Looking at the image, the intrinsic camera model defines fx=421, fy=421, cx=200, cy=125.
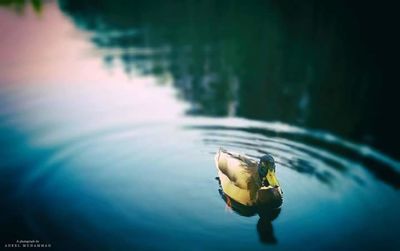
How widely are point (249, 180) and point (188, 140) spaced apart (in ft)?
10.9

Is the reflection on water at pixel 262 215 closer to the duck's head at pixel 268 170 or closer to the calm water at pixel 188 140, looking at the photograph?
the calm water at pixel 188 140

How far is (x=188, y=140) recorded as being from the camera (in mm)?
10547

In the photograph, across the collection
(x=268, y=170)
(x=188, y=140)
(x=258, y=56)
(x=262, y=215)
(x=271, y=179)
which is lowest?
(x=262, y=215)

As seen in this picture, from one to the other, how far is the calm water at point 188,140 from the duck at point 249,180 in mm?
337

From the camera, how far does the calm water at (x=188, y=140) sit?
7.34 m

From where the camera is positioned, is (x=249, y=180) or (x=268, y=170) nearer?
(x=268, y=170)

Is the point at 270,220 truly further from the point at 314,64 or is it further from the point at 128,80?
the point at 314,64

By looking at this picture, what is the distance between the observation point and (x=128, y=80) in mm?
15562

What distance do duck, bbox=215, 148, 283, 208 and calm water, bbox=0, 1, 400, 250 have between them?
34 centimetres

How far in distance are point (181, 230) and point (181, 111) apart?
18.3 feet

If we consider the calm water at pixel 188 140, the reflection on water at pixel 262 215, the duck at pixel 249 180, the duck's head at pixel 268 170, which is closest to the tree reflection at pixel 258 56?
the calm water at pixel 188 140

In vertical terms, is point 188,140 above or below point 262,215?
above

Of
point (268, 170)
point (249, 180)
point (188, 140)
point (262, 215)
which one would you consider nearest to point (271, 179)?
point (268, 170)

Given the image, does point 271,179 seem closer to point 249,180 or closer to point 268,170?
point 268,170
